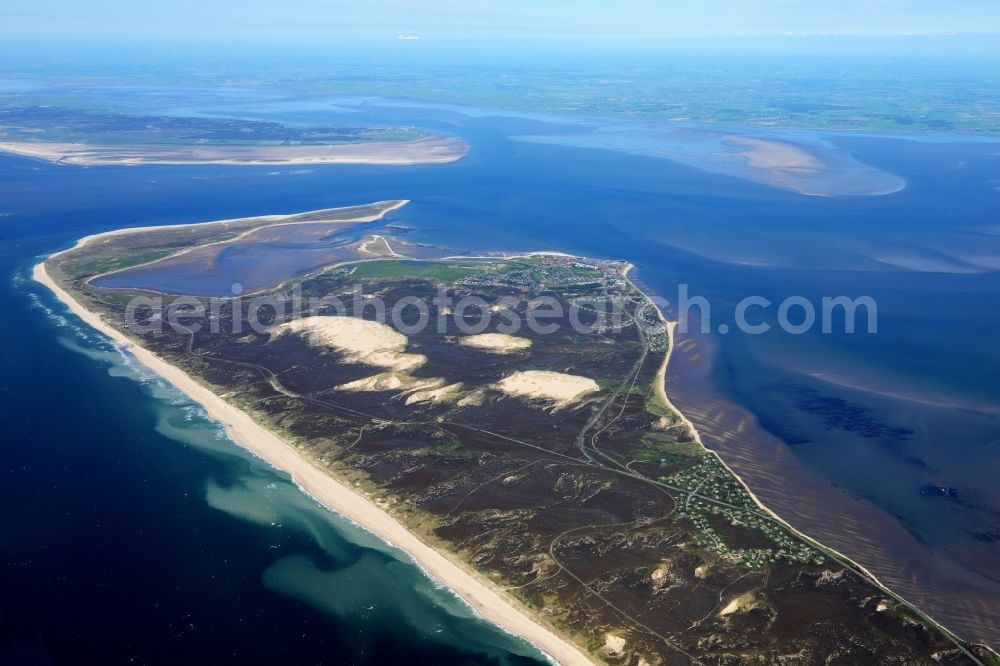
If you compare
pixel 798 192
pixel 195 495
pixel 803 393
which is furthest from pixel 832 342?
pixel 798 192

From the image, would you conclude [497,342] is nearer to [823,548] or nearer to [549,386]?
[549,386]

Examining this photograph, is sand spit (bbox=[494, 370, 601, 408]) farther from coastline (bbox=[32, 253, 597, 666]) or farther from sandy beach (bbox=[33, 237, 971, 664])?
coastline (bbox=[32, 253, 597, 666])

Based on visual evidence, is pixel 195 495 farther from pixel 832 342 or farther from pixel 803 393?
pixel 832 342

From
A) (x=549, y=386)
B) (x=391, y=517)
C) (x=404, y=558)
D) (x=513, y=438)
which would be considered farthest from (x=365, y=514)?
(x=549, y=386)

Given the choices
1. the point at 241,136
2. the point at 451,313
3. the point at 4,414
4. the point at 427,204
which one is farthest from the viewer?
the point at 241,136

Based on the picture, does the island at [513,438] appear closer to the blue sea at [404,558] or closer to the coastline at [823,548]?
the coastline at [823,548]

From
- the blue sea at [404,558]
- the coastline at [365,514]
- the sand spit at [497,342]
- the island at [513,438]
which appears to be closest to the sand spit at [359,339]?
the island at [513,438]

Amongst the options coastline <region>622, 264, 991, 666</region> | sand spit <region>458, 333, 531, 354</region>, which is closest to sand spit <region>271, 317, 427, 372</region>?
sand spit <region>458, 333, 531, 354</region>
